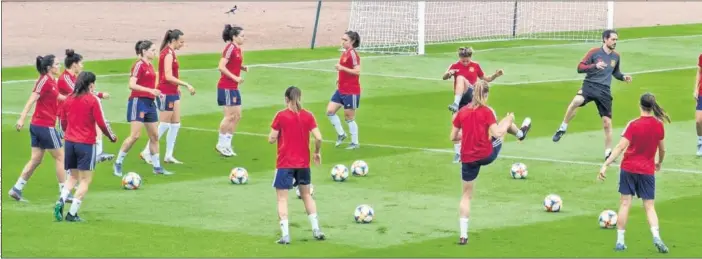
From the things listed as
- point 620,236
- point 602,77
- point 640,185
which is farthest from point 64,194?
point 602,77

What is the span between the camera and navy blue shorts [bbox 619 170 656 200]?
1853 centimetres

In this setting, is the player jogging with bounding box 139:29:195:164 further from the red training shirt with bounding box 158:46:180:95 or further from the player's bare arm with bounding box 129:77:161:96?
the player's bare arm with bounding box 129:77:161:96

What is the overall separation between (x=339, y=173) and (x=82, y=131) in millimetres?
4855

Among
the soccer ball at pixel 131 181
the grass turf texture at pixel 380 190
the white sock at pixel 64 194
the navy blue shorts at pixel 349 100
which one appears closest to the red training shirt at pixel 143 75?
the grass turf texture at pixel 380 190

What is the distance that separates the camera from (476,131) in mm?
18938

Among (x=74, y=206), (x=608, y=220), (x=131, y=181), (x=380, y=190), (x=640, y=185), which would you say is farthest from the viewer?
(x=380, y=190)

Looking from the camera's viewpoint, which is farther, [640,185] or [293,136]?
[293,136]

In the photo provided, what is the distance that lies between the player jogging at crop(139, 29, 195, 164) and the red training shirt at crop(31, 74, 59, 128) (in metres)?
2.87

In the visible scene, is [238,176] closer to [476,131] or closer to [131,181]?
[131,181]

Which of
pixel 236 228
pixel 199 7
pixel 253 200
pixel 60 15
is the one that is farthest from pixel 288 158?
pixel 199 7

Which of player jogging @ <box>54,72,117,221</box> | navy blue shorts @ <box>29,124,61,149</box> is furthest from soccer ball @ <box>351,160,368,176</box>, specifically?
player jogging @ <box>54,72,117,221</box>

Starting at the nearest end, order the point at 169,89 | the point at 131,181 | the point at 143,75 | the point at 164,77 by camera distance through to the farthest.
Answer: the point at 131,181 < the point at 143,75 < the point at 164,77 < the point at 169,89

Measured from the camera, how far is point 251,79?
3769cm

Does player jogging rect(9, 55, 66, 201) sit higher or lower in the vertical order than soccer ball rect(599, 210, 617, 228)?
higher
